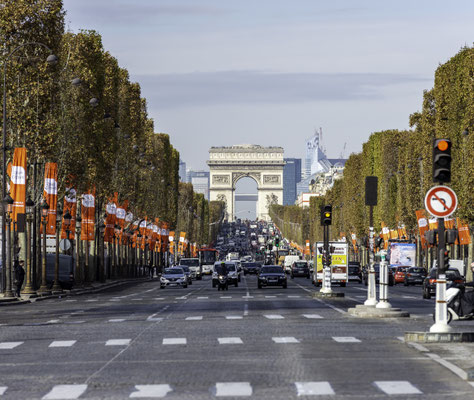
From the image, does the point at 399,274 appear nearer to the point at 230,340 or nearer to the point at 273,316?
the point at 273,316

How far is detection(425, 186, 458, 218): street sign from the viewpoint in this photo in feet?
77.7

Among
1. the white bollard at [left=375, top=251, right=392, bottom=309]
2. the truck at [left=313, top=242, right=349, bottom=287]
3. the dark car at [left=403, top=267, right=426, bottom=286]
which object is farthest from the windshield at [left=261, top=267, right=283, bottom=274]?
the white bollard at [left=375, top=251, right=392, bottom=309]

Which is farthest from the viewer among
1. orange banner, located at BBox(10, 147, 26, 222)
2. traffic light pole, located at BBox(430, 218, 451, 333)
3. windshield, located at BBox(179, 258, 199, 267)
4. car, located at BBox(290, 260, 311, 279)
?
windshield, located at BBox(179, 258, 199, 267)

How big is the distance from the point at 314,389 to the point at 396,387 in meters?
1.07

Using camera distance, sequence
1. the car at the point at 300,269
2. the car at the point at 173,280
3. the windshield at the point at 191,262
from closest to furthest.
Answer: the car at the point at 173,280 → the car at the point at 300,269 → the windshield at the point at 191,262

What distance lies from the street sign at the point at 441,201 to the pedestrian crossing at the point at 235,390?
27.1 ft

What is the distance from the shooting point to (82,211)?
71.8 meters

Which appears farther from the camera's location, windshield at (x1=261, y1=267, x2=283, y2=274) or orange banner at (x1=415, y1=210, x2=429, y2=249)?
orange banner at (x1=415, y1=210, x2=429, y2=249)

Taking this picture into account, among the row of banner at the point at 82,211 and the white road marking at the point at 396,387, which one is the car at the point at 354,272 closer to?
the row of banner at the point at 82,211

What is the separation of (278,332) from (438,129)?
52.6 meters

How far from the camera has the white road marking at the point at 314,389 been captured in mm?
14797

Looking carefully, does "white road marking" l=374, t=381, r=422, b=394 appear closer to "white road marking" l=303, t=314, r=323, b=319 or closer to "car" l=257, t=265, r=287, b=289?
"white road marking" l=303, t=314, r=323, b=319

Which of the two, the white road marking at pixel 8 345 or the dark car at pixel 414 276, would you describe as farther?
the dark car at pixel 414 276

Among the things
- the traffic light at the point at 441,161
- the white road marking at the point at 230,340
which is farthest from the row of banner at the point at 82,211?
the traffic light at the point at 441,161
